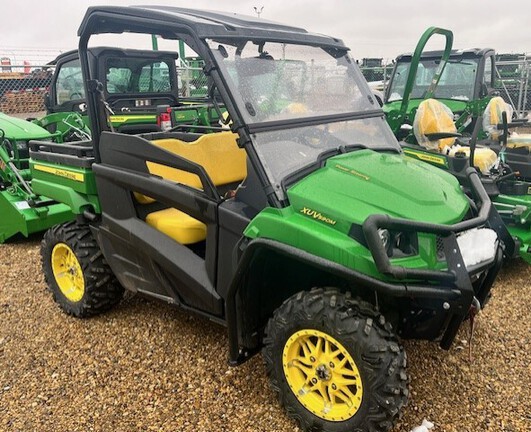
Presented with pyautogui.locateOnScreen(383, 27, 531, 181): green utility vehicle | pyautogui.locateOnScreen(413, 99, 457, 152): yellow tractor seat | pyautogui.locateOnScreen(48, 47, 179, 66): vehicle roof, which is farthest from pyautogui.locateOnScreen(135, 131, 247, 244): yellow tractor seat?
pyautogui.locateOnScreen(48, 47, 179, 66): vehicle roof

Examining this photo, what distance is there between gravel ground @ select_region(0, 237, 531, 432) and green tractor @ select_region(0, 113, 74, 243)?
1424mm

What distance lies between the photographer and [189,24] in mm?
2432

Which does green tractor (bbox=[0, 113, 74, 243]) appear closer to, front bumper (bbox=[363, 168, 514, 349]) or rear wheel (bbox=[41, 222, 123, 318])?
rear wheel (bbox=[41, 222, 123, 318])

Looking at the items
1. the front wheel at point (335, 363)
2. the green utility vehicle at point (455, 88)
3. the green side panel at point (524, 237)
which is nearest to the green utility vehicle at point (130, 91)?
the green utility vehicle at point (455, 88)

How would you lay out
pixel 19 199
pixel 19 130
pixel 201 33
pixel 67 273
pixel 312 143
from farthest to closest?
pixel 19 130
pixel 19 199
pixel 67 273
pixel 312 143
pixel 201 33

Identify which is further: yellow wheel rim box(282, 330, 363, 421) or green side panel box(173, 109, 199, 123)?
green side panel box(173, 109, 199, 123)

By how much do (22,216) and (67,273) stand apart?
1.50 metres

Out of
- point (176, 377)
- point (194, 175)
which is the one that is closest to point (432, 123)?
point (194, 175)

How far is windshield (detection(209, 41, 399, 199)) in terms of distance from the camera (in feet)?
8.00

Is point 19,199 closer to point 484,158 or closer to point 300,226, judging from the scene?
point 300,226

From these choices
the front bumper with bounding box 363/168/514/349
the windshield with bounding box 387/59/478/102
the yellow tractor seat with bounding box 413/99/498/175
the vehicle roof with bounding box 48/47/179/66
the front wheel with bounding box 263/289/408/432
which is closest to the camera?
the front bumper with bounding box 363/168/514/349

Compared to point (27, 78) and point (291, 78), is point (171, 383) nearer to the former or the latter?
point (291, 78)

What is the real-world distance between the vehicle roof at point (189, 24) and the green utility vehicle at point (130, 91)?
372cm

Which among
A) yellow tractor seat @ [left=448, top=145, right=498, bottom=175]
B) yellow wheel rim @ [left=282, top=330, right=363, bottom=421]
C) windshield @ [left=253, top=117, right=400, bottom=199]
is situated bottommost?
yellow wheel rim @ [left=282, top=330, right=363, bottom=421]
